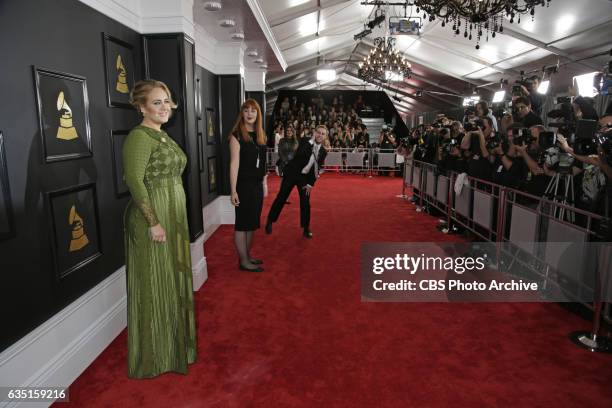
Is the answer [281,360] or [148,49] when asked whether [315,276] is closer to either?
[281,360]

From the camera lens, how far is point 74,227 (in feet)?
8.47

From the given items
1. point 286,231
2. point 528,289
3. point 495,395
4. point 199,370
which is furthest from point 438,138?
point 199,370

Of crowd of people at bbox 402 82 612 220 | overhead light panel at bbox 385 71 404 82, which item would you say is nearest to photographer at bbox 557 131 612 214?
crowd of people at bbox 402 82 612 220

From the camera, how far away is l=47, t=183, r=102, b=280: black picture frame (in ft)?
7.82

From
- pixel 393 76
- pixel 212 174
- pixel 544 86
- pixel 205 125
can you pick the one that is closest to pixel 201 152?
pixel 205 125

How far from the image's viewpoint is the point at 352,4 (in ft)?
27.7

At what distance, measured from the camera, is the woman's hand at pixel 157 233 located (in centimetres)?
226

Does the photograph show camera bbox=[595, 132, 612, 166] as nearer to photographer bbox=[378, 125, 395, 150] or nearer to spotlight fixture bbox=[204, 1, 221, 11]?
spotlight fixture bbox=[204, 1, 221, 11]

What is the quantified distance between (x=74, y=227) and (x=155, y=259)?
653mm

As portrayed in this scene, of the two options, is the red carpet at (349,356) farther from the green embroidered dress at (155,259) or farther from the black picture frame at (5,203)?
the black picture frame at (5,203)

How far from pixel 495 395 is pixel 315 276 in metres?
2.16

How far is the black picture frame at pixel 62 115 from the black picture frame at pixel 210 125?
3280mm

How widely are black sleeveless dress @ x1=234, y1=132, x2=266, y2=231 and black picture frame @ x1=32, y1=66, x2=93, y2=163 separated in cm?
141

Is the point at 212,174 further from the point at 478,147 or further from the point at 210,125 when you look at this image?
the point at 478,147
